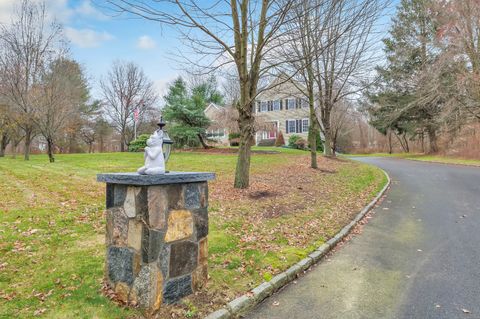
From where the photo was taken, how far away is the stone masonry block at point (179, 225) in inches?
116

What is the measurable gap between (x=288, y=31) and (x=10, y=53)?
51.9 feet

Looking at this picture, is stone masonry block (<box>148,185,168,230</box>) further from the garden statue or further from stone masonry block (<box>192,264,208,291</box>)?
stone masonry block (<box>192,264,208,291</box>)

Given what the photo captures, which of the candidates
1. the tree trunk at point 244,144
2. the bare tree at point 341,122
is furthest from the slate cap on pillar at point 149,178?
the bare tree at point 341,122

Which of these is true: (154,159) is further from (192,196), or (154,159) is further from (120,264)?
(120,264)

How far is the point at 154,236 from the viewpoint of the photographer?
282 centimetres

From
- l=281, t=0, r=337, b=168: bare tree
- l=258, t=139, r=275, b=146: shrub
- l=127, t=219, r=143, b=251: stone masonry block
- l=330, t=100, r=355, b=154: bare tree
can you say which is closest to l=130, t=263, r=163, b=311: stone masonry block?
l=127, t=219, r=143, b=251: stone masonry block

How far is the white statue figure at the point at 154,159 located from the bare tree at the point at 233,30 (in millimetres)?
5115

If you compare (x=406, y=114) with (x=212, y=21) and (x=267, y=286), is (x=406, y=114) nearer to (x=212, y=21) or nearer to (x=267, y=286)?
(x=212, y=21)

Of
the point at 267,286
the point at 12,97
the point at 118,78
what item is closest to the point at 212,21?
the point at 267,286

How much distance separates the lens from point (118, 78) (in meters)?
33.5

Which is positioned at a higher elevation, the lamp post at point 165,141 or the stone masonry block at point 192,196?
the lamp post at point 165,141

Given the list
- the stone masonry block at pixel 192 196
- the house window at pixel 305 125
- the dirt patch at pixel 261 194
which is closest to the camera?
the stone masonry block at pixel 192 196

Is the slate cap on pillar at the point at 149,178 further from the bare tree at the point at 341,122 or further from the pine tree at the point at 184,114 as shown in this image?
the bare tree at the point at 341,122

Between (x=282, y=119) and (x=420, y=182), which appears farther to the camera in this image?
(x=282, y=119)
